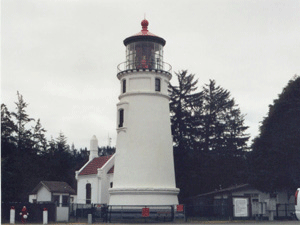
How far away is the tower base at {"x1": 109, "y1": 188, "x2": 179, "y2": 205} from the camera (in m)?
34.3

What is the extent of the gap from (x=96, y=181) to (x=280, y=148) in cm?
2141

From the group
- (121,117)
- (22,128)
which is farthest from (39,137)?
(121,117)

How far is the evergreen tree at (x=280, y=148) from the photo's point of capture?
3697 cm

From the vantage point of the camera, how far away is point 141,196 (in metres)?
34.3

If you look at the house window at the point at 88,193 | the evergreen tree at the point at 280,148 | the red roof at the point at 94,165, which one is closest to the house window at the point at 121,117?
the red roof at the point at 94,165

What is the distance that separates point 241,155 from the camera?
56.0 m

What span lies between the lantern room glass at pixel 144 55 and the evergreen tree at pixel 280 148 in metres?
12.0

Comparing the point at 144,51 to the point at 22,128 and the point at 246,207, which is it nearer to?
the point at 246,207

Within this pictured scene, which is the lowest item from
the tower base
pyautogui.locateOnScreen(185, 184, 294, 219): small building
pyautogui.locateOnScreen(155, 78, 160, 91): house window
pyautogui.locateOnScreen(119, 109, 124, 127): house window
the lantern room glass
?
pyautogui.locateOnScreen(185, 184, 294, 219): small building

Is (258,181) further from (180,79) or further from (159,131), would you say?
(180,79)

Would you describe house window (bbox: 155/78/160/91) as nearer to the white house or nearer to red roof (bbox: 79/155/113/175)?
the white house

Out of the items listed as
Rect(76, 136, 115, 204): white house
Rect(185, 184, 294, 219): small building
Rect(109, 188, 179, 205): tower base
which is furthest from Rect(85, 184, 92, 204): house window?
Rect(109, 188, 179, 205): tower base

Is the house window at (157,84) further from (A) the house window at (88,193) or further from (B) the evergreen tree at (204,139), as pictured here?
(A) the house window at (88,193)

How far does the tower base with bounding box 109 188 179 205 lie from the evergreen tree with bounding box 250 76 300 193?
9.11m
